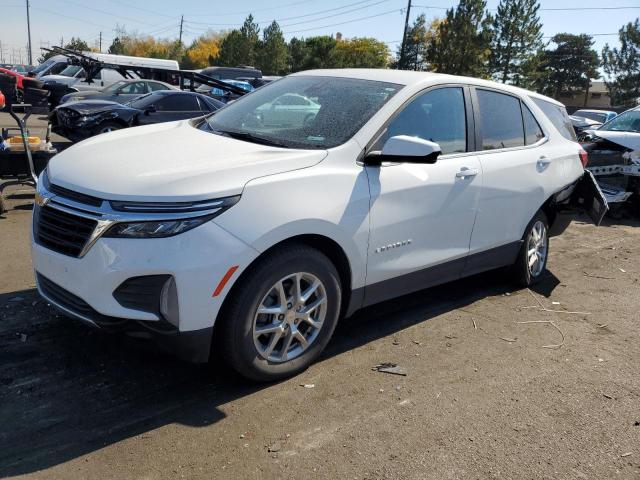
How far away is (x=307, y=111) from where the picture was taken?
13.1 ft

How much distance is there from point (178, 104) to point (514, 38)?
50187mm

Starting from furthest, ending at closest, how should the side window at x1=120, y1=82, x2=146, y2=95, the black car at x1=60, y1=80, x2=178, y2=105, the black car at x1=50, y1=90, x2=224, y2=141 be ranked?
the side window at x1=120, y1=82, x2=146, y2=95 → the black car at x1=60, y1=80, x2=178, y2=105 → the black car at x1=50, y1=90, x2=224, y2=141

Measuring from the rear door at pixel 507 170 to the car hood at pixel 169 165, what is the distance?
1.67 metres

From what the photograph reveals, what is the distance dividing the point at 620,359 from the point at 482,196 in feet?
5.05

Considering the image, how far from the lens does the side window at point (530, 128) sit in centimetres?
501

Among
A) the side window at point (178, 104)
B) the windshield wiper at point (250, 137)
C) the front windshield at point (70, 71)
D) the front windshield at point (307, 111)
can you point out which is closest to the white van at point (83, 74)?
the front windshield at point (70, 71)

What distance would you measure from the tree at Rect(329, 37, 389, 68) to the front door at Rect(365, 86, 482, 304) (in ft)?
204

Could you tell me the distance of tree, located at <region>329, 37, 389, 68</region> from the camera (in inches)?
2549

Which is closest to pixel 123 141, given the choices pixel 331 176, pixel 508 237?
pixel 331 176

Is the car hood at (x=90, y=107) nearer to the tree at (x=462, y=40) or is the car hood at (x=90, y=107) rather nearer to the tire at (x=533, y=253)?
the tire at (x=533, y=253)

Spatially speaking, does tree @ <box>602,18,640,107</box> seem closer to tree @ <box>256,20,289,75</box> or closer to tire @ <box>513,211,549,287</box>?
tree @ <box>256,20,289,75</box>

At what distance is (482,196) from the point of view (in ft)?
14.3

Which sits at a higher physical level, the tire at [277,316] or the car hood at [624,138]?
the car hood at [624,138]

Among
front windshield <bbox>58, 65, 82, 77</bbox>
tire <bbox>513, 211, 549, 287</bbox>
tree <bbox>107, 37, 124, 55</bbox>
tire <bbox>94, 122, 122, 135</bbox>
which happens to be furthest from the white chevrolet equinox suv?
tree <bbox>107, 37, 124, 55</bbox>
